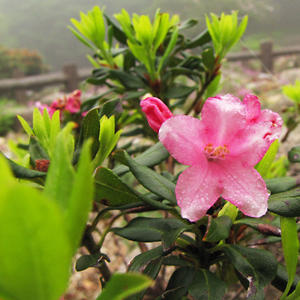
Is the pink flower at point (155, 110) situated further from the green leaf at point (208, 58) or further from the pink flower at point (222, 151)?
the green leaf at point (208, 58)

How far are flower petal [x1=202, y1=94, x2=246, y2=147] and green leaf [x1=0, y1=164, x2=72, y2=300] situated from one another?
270 mm

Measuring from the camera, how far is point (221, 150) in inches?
15.1

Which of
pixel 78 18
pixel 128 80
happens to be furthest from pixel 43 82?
pixel 128 80

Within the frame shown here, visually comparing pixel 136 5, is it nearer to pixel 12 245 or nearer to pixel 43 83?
pixel 43 83

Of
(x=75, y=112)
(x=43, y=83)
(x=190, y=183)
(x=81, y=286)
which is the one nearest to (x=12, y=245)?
(x=190, y=183)

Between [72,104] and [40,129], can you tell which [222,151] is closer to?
[40,129]

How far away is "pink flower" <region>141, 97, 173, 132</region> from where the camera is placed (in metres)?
0.37

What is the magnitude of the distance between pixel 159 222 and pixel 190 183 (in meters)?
0.14

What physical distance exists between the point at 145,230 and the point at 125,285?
0.84ft

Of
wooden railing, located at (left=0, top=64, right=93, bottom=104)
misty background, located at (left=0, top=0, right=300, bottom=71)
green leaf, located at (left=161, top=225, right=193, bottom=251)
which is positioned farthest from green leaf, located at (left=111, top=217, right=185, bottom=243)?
wooden railing, located at (left=0, top=64, right=93, bottom=104)

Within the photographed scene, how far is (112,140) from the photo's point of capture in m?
0.39

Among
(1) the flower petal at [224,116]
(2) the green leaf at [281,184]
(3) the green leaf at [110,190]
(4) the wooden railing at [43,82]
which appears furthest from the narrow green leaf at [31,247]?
(4) the wooden railing at [43,82]

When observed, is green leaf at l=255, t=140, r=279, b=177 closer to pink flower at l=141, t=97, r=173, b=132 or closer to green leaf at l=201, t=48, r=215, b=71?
pink flower at l=141, t=97, r=173, b=132

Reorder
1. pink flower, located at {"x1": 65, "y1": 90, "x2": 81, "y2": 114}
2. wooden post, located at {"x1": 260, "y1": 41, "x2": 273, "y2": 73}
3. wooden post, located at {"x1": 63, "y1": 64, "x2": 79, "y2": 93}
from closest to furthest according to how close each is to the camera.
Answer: pink flower, located at {"x1": 65, "y1": 90, "x2": 81, "y2": 114} → wooden post, located at {"x1": 260, "y1": 41, "x2": 273, "y2": 73} → wooden post, located at {"x1": 63, "y1": 64, "x2": 79, "y2": 93}
